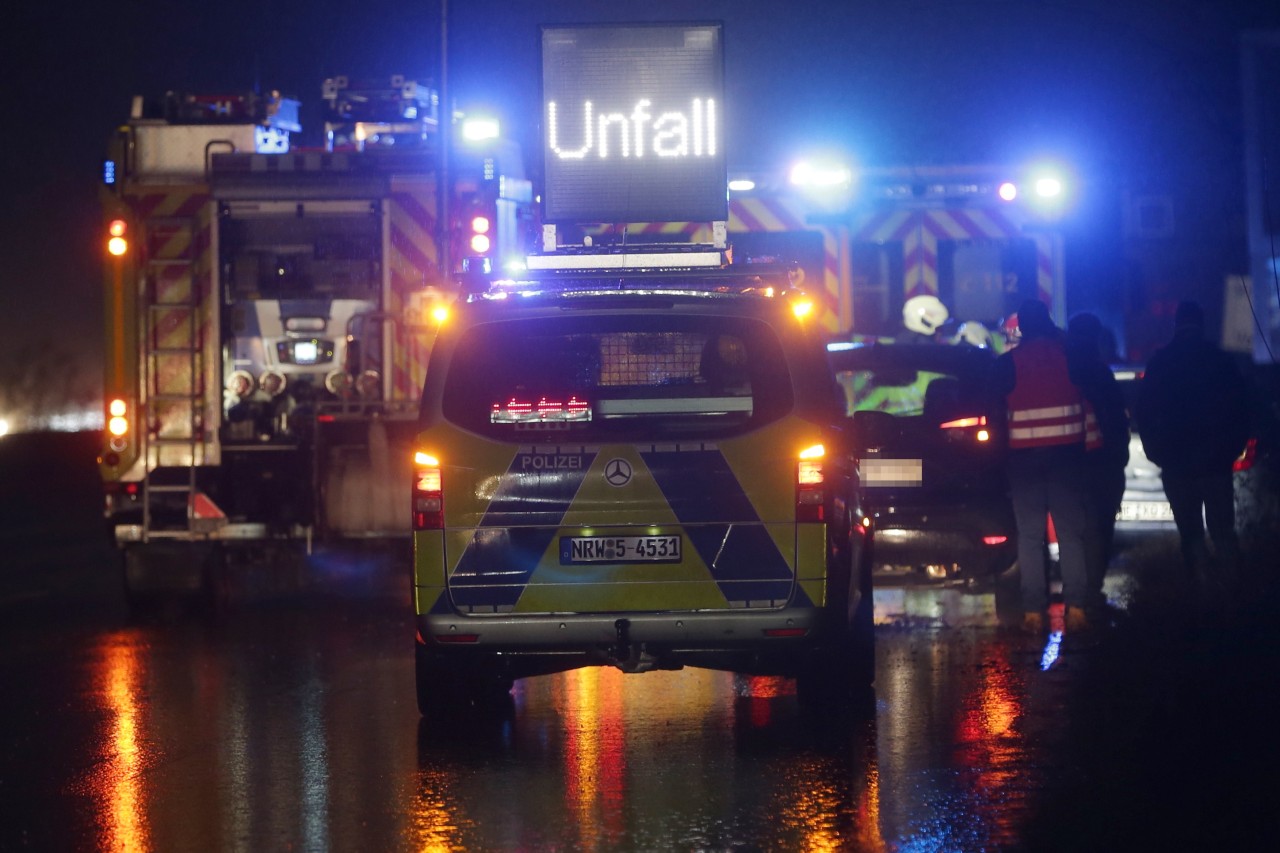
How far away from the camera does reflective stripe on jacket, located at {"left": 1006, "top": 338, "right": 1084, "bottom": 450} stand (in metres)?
11.6

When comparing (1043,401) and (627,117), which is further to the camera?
(1043,401)

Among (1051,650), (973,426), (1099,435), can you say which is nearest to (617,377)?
(1051,650)

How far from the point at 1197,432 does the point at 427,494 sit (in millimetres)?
5883

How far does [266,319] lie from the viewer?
13.7 metres

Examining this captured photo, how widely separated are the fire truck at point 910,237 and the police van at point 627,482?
252 inches

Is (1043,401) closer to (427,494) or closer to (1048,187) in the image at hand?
(1048,187)

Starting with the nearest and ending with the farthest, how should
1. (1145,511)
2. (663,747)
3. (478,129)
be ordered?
(663,747), (1145,511), (478,129)

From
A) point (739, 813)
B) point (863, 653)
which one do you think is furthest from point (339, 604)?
point (739, 813)

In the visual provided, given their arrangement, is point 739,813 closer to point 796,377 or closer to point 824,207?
point 796,377

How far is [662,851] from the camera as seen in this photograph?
617cm

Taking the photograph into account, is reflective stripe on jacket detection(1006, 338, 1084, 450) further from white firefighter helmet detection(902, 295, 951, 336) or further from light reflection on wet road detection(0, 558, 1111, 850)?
white firefighter helmet detection(902, 295, 951, 336)

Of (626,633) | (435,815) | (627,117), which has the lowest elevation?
(435,815)

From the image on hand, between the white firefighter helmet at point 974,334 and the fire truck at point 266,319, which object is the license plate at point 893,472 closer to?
the white firefighter helmet at point 974,334

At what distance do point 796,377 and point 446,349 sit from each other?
4.52 feet
